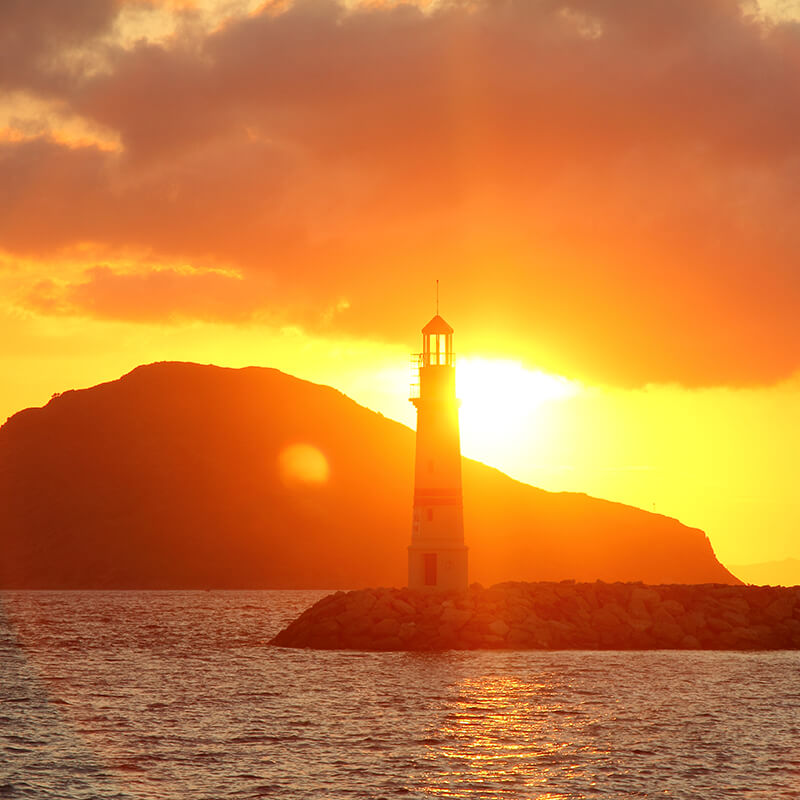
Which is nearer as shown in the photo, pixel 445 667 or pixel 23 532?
pixel 445 667

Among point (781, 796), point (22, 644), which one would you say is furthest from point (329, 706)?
point (22, 644)

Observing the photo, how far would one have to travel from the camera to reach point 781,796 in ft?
82.1

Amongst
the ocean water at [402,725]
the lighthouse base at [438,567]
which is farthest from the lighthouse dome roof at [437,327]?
the ocean water at [402,725]

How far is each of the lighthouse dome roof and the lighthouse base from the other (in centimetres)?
910

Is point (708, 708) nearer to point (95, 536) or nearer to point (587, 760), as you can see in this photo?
point (587, 760)

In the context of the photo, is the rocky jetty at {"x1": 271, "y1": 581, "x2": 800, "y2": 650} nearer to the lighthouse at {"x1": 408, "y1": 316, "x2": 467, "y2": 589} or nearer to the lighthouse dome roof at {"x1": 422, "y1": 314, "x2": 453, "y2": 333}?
the lighthouse at {"x1": 408, "y1": 316, "x2": 467, "y2": 589}

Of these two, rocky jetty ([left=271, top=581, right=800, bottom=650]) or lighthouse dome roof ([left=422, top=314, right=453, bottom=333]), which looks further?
lighthouse dome roof ([left=422, top=314, right=453, bottom=333])

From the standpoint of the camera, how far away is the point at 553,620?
55.0 metres

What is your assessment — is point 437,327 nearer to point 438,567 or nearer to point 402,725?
point 438,567

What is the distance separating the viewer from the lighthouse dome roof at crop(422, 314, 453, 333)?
2151 inches

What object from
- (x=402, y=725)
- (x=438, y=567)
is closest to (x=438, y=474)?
(x=438, y=567)

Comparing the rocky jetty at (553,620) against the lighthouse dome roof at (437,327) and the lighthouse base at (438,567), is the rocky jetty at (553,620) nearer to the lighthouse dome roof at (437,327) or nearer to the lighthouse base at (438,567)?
the lighthouse base at (438,567)

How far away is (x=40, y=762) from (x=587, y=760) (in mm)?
12378

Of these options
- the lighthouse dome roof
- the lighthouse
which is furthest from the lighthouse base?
the lighthouse dome roof
